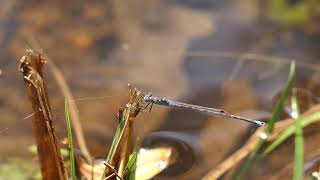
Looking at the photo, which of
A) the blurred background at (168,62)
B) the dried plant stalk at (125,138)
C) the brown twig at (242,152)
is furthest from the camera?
the blurred background at (168,62)

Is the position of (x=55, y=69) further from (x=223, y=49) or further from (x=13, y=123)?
(x=223, y=49)

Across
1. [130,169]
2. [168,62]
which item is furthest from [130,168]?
[168,62]

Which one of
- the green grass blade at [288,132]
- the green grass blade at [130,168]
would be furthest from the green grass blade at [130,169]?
the green grass blade at [288,132]

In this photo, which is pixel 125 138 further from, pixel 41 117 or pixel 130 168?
pixel 41 117

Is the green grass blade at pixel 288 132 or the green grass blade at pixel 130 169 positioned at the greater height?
the green grass blade at pixel 288 132

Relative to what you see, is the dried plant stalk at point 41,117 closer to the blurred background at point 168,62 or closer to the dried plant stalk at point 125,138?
the dried plant stalk at point 125,138

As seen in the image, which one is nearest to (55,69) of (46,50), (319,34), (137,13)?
(46,50)
